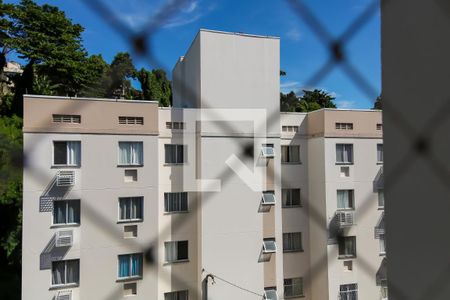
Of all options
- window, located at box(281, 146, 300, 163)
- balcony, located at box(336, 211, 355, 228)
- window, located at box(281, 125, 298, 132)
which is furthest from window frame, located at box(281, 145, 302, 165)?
balcony, located at box(336, 211, 355, 228)

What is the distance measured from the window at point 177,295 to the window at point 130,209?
3.21ft

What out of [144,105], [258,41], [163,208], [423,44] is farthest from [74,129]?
[423,44]

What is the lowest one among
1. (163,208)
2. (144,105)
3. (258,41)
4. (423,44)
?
(163,208)

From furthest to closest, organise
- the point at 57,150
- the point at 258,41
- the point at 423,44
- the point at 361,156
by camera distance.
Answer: the point at 361,156, the point at 258,41, the point at 57,150, the point at 423,44

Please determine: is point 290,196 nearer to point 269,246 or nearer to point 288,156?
point 288,156

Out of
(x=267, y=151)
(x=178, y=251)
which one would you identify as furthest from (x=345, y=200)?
(x=178, y=251)

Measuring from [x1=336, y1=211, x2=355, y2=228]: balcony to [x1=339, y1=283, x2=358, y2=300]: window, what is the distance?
0.80 m

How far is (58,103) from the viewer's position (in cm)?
229

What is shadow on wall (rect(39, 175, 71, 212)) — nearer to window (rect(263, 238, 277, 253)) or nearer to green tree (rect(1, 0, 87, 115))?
green tree (rect(1, 0, 87, 115))

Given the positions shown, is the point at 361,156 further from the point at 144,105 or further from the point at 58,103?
the point at 58,103

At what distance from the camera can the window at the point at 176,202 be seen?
380 centimetres

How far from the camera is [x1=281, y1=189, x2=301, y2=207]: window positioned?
4230 millimetres

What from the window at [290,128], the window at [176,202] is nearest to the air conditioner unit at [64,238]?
the window at [176,202]

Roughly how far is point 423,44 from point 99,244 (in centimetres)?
356
